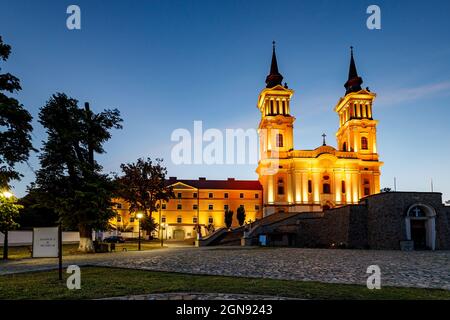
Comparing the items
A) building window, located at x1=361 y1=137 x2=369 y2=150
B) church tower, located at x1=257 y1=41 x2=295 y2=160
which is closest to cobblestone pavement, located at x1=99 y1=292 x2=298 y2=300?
church tower, located at x1=257 y1=41 x2=295 y2=160

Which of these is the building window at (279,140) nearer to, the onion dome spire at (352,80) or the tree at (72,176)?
the onion dome spire at (352,80)

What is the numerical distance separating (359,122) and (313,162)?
13609mm

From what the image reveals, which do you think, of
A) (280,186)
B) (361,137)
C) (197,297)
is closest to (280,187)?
(280,186)

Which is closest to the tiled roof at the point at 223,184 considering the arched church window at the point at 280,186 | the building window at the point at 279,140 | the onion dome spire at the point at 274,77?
the arched church window at the point at 280,186

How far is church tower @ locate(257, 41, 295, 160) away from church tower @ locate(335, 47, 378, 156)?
12.4 m

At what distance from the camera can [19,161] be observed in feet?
Result: 62.3

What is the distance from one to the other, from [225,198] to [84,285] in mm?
66615

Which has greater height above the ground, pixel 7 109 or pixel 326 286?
pixel 7 109

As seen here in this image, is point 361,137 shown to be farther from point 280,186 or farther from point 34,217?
point 34,217

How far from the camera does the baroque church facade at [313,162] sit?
63656 mm

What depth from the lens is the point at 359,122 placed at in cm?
6875

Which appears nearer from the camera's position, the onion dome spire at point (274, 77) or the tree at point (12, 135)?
the tree at point (12, 135)

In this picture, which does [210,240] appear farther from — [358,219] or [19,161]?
[19,161]
